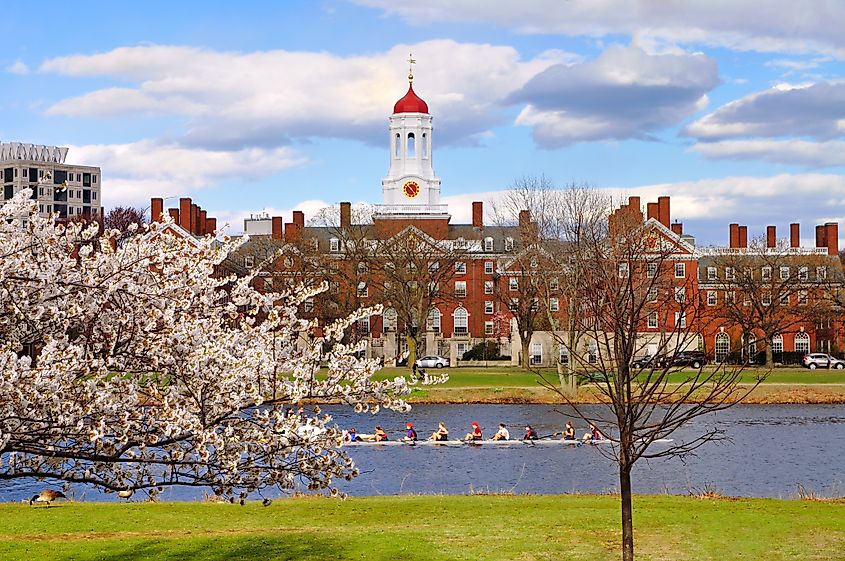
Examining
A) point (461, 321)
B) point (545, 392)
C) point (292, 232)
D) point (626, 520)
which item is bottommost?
point (545, 392)

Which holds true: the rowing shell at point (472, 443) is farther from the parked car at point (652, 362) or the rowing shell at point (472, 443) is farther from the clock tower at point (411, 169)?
the clock tower at point (411, 169)

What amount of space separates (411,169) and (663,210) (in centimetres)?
2388

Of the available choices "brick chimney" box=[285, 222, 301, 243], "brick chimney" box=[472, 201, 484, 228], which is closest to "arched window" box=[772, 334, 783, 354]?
"brick chimney" box=[472, 201, 484, 228]

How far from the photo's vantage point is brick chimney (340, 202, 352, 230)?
8788cm

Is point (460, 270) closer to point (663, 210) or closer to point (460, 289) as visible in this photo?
point (460, 289)

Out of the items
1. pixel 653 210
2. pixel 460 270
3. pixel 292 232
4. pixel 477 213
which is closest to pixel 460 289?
pixel 460 270

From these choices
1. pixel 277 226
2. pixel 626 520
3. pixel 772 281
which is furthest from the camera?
pixel 277 226

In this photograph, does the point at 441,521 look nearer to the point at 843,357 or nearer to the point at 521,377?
the point at 521,377

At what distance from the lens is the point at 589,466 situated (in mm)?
36469

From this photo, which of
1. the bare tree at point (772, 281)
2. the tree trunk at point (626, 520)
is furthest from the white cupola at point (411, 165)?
the tree trunk at point (626, 520)

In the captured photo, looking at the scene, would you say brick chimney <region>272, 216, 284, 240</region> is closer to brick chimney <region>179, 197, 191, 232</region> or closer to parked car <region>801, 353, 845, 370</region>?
brick chimney <region>179, 197, 191, 232</region>

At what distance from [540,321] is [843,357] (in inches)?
Answer: 1048

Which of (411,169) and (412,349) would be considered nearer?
(412,349)

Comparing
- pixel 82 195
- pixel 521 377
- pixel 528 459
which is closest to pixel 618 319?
pixel 528 459
